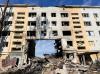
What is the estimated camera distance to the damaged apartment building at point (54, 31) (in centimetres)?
6184

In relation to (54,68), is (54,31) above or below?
above

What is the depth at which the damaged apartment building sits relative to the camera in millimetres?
61844

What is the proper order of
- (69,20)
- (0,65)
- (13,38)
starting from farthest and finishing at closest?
(69,20), (13,38), (0,65)

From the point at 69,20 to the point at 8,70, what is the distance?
76.5ft

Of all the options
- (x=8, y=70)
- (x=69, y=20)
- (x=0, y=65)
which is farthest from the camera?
(x=69, y=20)

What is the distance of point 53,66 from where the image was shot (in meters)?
55.1

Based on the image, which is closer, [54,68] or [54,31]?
[54,68]

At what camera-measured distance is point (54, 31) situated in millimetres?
65625

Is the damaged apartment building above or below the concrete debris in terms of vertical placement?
above

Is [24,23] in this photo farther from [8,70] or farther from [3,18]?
[8,70]

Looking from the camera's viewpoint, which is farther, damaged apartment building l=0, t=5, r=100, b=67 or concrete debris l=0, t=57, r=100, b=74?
damaged apartment building l=0, t=5, r=100, b=67

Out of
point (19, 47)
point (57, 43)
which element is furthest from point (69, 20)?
point (19, 47)

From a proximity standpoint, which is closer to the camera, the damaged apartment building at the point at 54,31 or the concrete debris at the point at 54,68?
the concrete debris at the point at 54,68

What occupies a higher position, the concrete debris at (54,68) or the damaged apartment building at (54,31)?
the damaged apartment building at (54,31)
